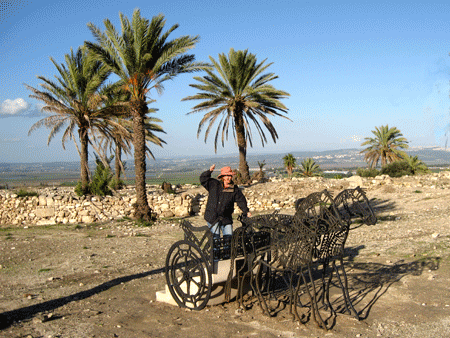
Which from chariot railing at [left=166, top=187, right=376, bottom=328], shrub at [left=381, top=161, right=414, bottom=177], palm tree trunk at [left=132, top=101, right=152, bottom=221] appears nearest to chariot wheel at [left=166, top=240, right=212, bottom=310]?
chariot railing at [left=166, top=187, right=376, bottom=328]

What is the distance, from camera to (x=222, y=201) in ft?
19.3

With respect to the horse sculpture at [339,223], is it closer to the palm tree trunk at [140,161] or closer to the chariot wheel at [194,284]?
the chariot wheel at [194,284]

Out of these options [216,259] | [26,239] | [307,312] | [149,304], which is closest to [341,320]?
[307,312]

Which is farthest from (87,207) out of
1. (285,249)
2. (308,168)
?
(308,168)

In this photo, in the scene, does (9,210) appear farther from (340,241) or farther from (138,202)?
(340,241)

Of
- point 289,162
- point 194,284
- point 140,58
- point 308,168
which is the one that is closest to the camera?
point 194,284

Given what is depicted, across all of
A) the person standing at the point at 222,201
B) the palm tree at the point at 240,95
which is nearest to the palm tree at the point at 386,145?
the palm tree at the point at 240,95

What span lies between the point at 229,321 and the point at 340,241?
5.91ft

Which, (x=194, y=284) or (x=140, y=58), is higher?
(x=140, y=58)

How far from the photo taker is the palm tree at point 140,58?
1386 centimetres

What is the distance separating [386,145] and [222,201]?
2992 cm

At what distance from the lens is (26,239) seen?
1127 centimetres

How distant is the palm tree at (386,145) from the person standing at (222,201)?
28.7 m

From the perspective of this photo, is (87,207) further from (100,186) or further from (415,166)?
(415,166)
